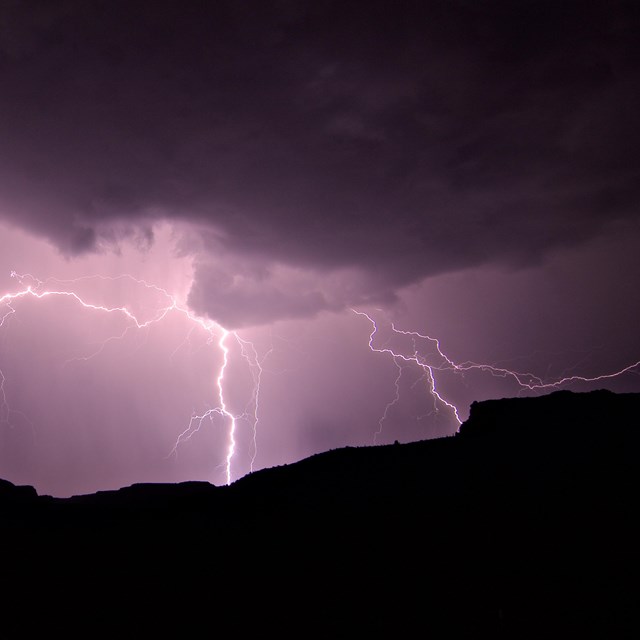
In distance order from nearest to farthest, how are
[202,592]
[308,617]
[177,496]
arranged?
[308,617]
[202,592]
[177,496]

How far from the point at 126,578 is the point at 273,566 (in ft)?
11.3

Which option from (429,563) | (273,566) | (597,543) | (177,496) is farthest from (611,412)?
(177,496)

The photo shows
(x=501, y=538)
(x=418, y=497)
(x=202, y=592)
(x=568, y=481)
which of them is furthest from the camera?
(x=418, y=497)

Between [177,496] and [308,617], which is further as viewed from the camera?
[177,496]

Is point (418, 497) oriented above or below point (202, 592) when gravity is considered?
above

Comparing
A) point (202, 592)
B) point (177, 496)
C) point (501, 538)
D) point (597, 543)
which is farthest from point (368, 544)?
point (177, 496)

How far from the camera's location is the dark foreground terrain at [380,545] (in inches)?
315

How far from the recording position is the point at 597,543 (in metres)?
8.69

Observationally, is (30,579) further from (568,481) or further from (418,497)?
(568,481)

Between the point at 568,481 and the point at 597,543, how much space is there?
7.37 feet

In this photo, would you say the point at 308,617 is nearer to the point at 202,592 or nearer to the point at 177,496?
the point at 202,592

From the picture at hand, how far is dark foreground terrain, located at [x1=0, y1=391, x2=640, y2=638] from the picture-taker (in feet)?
26.3

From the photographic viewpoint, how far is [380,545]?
10.1 meters

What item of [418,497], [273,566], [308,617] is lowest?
[308,617]
